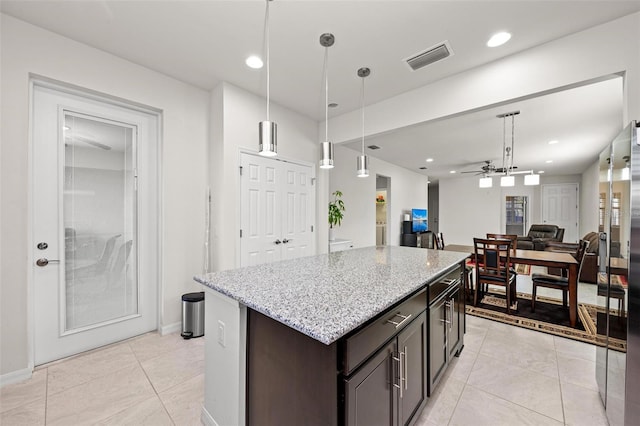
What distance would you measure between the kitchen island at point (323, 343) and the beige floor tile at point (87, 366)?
122 centimetres

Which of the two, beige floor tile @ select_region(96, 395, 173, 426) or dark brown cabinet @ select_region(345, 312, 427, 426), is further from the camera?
beige floor tile @ select_region(96, 395, 173, 426)

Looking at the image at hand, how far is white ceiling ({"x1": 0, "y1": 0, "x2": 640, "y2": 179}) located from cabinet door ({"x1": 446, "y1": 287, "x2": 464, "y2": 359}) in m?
2.22

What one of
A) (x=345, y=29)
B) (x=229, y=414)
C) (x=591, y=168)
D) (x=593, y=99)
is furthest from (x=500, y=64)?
(x=591, y=168)

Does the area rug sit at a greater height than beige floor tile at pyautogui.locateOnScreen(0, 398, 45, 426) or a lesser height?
greater

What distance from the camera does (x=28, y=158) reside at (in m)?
2.16

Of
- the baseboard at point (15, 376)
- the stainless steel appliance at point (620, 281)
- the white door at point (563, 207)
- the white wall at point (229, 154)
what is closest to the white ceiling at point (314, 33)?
the white wall at point (229, 154)

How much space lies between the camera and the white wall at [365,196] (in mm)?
5531

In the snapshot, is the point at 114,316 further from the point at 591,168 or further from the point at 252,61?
the point at 591,168

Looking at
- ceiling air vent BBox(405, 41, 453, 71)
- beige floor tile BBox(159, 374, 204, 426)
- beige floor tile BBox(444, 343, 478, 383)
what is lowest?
beige floor tile BBox(159, 374, 204, 426)

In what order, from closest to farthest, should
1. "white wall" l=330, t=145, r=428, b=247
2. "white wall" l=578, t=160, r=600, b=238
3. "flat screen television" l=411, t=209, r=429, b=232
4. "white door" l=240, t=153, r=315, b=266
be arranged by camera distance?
1. "white door" l=240, t=153, r=315, b=266
2. "white wall" l=330, t=145, r=428, b=247
3. "white wall" l=578, t=160, r=600, b=238
4. "flat screen television" l=411, t=209, r=429, b=232

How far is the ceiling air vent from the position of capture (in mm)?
2419

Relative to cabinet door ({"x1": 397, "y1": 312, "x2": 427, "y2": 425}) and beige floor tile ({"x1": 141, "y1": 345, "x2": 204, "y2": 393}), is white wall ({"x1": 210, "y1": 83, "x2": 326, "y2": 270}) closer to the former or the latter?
beige floor tile ({"x1": 141, "y1": 345, "x2": 204, "y2": 393})

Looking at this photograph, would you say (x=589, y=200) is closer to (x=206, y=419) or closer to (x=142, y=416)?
(x=206, y=419)

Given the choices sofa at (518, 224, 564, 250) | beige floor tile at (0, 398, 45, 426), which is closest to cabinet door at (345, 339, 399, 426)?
beige floor tile at (0, 398, 45, 426)
